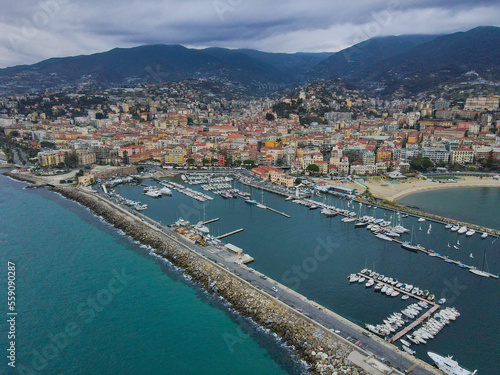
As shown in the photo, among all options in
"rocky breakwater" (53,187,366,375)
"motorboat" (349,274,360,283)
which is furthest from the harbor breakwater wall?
"motorboat" (349,274,360,283)

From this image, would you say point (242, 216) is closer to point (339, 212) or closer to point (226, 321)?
point (339, 212)

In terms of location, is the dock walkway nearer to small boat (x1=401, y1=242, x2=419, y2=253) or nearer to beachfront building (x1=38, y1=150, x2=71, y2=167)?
small boat (x1=401, y1=242, x2=419, y2=253)

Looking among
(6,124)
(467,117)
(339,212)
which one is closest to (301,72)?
(467,117)

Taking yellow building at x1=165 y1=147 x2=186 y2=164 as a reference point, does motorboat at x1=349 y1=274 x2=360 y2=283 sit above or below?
below

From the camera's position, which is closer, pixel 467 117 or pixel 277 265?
pixel 277 265

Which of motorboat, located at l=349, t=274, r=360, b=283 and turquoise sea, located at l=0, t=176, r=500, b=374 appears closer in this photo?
turquoise sea, located at l=0, t=176, r=500, b=374

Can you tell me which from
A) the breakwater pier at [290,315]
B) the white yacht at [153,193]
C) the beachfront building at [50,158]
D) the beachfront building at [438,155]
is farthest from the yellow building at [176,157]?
the beachfront building at [438,155]
